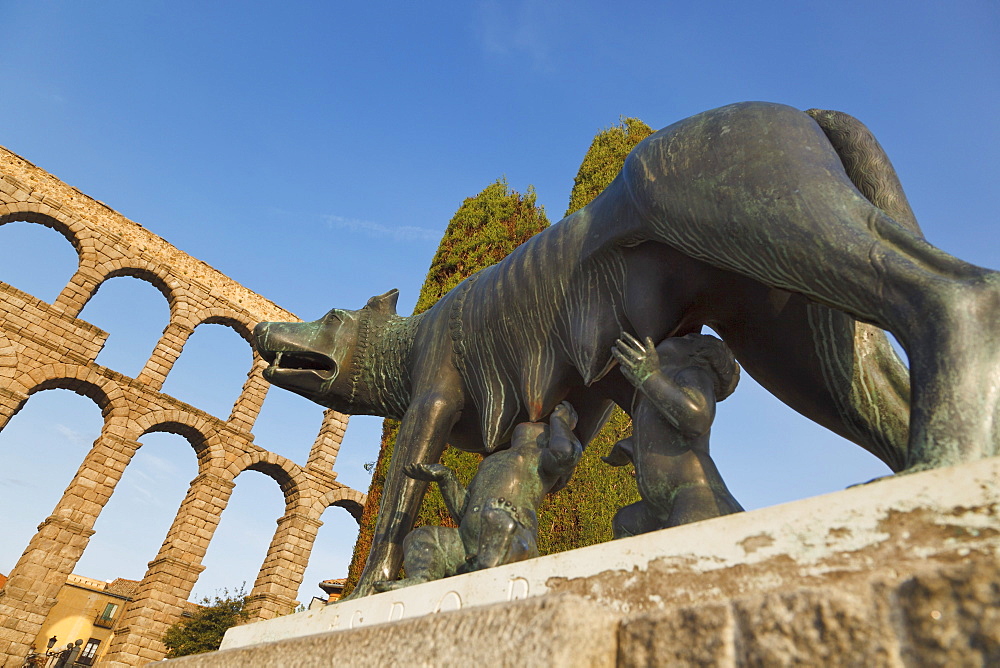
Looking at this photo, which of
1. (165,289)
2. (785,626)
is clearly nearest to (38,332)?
(165,289)

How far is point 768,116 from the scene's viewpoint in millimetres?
1646

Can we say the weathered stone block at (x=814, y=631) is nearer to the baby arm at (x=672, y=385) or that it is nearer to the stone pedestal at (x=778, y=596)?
the stone pedestal at (x=778, y=596)

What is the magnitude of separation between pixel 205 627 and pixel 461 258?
48.5 ft

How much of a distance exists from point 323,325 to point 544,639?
223 centimetres

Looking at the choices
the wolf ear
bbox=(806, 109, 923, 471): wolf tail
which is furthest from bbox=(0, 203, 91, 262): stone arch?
bbox=(806, 109, 923, 471): wolf tail

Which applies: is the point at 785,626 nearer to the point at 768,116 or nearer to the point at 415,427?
the point at 768,116

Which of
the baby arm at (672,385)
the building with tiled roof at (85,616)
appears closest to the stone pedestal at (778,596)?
the baby arm at (672,385)

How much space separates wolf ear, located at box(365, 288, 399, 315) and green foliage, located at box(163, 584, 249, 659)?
15.1 metres

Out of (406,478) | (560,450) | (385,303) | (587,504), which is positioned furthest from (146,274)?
(560,450)

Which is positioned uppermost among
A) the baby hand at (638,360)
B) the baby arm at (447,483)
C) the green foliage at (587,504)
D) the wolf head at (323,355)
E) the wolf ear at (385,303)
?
the green foliage at (587,504)

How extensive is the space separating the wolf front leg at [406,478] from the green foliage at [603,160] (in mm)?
5616

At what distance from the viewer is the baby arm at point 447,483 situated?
211 cm

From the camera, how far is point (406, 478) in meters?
2.29

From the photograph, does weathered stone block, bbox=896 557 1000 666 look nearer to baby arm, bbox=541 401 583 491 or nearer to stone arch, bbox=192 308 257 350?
baby arm, bbox=541 401 583 491
